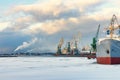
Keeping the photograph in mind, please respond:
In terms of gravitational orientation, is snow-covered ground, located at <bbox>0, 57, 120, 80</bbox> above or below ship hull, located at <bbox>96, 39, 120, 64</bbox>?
below

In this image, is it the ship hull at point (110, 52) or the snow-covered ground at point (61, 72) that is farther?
the ship hull at point (110, 52)

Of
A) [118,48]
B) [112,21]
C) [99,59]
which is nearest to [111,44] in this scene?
[118,48]

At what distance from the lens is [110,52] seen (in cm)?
6191

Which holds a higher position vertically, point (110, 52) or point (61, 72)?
point (110, 52)

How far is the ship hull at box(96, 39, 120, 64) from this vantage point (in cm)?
6075

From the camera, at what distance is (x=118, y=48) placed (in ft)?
201

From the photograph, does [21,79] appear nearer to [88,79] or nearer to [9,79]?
[9,79]

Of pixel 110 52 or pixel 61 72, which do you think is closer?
pixel 61 72

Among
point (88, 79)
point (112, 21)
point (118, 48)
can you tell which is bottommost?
point (88, 79)

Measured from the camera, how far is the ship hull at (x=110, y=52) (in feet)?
199

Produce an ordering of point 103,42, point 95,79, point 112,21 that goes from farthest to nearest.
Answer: point 112,21 → point 103,42 → point 95,79

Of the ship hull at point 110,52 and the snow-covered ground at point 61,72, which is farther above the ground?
the ship hull at point 110,52

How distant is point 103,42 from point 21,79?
125ft

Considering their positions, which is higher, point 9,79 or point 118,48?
point 118,48
